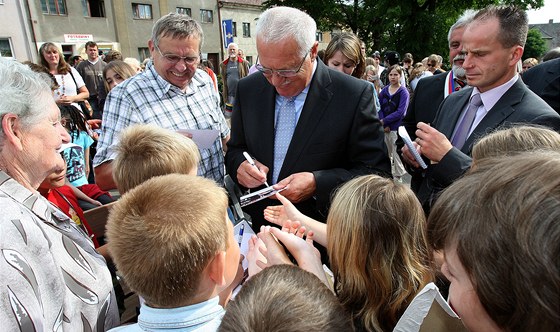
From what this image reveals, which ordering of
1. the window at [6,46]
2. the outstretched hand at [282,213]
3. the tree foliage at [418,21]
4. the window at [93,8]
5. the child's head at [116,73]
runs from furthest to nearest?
the window at [93,8] < the tree foliage at [418,21] < the window at [6,46] < the child's head at [116,73] < the outstretched hand at [282,213]

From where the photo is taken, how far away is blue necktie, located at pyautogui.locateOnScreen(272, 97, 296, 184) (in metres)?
2.18

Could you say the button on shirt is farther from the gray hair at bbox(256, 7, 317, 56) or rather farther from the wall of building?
the wall of building

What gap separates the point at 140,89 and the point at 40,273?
5.00 ft

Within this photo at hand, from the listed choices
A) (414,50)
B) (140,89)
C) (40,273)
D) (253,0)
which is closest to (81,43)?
(253,0)

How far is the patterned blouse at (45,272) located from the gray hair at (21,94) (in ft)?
0.77

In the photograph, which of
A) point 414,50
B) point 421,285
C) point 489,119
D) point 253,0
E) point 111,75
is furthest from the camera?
point 253,0

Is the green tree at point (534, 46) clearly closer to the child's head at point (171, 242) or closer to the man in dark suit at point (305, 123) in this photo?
the man in dark suit at point (305, 123)

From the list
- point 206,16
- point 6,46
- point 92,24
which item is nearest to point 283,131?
point 6,46

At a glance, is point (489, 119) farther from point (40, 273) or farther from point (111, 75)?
point (111, 75)

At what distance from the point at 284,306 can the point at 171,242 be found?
446 mm

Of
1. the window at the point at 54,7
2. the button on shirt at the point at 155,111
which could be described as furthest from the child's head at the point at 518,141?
the window at the point at 54,7

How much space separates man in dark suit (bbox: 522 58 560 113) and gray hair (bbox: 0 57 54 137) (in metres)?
4.24

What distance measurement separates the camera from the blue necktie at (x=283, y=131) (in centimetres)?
218

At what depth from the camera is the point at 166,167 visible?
1735 millimetres
